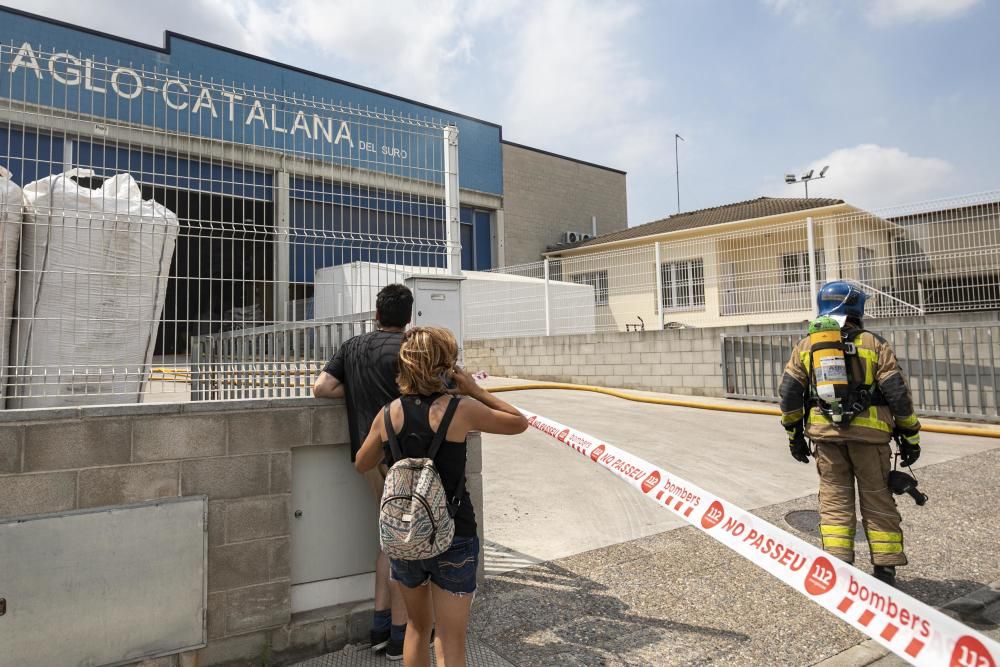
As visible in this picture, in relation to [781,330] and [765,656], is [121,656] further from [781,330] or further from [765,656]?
[781,330]

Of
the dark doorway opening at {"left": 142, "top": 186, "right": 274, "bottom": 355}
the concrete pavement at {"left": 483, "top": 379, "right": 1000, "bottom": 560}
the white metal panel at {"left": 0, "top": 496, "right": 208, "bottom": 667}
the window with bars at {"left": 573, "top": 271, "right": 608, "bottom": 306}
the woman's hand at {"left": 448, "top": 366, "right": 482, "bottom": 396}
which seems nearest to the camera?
the woman's hand at {"left": 448, "top": 366, "right": 482, "bottom": 396}

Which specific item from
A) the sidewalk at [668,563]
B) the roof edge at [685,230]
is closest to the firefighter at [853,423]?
the sidewalk at [668,563]

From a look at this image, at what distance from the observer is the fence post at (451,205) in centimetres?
423

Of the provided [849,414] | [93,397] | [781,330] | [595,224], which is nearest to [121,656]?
[93,397]

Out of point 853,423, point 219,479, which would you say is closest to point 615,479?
point 853,423

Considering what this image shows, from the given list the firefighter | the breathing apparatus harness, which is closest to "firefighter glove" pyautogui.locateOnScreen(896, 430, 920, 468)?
the firefighter

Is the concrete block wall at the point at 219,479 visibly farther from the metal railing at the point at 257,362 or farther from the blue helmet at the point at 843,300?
the blue helmet at the point at 843,300

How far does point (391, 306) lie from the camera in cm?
310

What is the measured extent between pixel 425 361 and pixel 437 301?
5.87 ft

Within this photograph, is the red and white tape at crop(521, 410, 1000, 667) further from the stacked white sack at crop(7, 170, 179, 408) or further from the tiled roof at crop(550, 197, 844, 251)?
the tiled roof at crop(550, 197, 844, 251)

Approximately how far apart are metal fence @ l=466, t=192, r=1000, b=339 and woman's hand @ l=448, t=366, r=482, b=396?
30.8 ft

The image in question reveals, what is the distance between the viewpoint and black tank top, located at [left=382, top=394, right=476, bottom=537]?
7.54 ft

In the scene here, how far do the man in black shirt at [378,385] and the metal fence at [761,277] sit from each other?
928 centimetres

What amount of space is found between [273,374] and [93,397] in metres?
0.89
